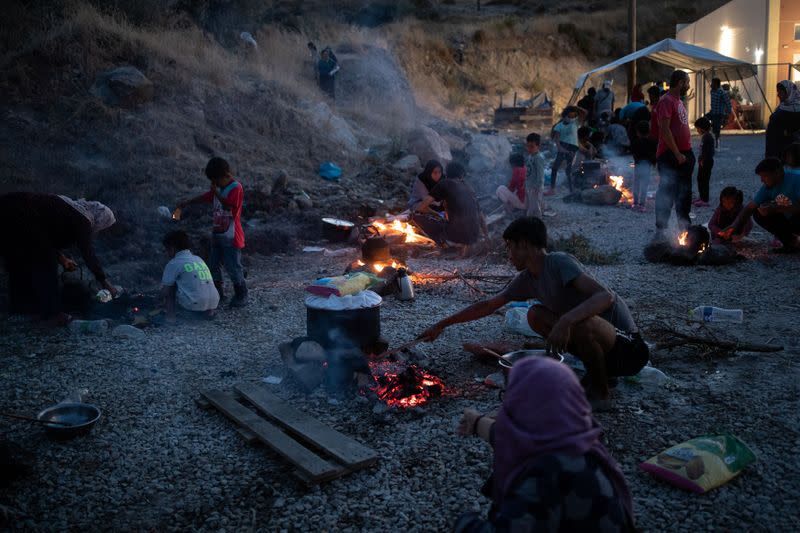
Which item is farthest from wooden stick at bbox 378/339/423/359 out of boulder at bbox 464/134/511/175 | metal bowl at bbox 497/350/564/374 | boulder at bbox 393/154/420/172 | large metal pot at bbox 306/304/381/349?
boulder at bbox 464/134/511/175

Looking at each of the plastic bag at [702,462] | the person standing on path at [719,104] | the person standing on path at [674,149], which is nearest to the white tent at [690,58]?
the person standing on path at [719,104]

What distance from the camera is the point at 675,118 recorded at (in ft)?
28.1

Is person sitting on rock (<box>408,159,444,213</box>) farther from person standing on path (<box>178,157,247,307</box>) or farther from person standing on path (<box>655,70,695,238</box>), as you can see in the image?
person standing on path (<box>178,157,247,307</box>)

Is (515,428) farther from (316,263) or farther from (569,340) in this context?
(316,263)

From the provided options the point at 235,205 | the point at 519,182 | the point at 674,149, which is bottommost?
the point at 519,182

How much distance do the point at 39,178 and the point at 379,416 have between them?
938 centimetres

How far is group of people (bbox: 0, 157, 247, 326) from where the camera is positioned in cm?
652

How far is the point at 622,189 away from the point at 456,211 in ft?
19.3

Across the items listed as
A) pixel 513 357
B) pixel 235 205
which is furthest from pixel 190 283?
pixel 513 357

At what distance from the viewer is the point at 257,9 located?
25.2 m

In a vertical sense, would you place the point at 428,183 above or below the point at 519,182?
above

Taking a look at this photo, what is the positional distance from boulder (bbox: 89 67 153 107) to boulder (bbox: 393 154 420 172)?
17.9 ft

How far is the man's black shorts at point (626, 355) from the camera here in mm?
4277

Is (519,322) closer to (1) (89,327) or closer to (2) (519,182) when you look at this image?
(1) (89,327)
